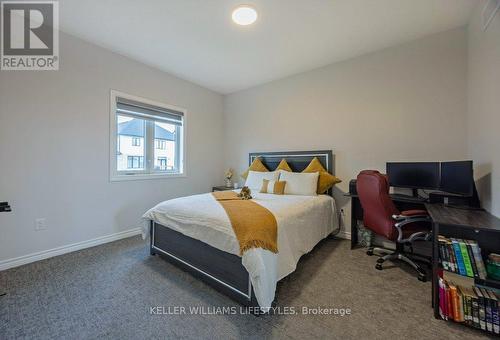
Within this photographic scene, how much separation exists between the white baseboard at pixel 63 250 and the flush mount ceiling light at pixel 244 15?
10.8 feet

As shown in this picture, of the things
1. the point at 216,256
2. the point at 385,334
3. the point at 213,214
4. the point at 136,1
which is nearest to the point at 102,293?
the point at 216,256

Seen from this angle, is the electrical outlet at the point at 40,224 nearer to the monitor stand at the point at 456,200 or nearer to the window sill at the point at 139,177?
the window sill at the point at 139,177

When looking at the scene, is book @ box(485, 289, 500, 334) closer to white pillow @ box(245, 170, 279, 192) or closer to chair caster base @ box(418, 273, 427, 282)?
chair caster base @ box(418, 273, 427, 282)

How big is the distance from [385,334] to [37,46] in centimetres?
442

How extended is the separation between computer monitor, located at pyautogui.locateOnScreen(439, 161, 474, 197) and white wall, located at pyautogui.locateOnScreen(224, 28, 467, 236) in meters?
0.39

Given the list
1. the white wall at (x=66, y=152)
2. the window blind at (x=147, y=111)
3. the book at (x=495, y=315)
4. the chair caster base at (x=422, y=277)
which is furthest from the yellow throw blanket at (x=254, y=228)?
the window blind at (x=147, y=111)

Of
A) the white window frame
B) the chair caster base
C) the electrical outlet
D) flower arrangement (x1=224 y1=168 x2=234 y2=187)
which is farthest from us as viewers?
flower arrangement (x1=224 y1=168 x2=234 y2=187)

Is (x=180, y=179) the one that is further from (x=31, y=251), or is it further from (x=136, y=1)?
(x=136, y=1)

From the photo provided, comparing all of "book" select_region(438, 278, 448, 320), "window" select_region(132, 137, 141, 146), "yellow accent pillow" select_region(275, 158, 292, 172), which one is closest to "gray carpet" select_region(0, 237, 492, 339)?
"book" select_region(438, 278, 448, 320)

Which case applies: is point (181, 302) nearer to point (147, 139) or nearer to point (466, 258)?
point (466, 258)

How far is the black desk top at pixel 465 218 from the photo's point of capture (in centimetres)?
146

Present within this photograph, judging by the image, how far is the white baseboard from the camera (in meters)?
2.24

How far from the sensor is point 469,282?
4.99ft

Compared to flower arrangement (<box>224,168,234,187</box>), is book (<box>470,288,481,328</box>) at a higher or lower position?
lower
